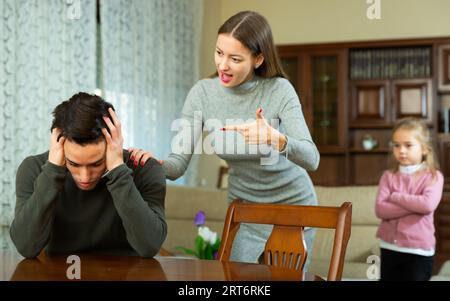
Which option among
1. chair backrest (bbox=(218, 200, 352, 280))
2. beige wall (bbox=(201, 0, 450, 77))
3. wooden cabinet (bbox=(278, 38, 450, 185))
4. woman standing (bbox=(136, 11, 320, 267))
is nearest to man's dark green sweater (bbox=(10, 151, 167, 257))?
chair backrest (bbox=(218, 200, 352, 280))

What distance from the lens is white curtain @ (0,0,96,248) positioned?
381 centimetres

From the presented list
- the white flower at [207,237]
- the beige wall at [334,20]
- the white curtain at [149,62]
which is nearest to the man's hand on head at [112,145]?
the white flower at [207,237]

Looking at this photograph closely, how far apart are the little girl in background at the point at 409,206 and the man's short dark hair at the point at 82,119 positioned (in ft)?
5.19

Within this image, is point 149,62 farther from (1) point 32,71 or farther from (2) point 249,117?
(2) point 249,117

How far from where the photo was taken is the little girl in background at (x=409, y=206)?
270cm

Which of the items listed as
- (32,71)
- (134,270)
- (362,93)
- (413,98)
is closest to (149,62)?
(32,71)

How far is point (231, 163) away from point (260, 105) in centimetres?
18

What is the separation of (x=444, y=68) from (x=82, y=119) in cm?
532

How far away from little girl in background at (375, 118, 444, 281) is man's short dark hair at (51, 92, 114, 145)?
1581 millimetres

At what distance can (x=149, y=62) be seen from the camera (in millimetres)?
5488

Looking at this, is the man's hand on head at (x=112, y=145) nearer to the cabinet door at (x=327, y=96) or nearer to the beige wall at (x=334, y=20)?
the cabinet door at (x=327, y=96)

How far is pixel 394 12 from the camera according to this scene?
658 centimetres

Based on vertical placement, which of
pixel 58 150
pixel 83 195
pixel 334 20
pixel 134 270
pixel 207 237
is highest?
pixel 334 20

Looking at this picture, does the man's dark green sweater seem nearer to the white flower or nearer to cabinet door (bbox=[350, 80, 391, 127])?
the white flower
